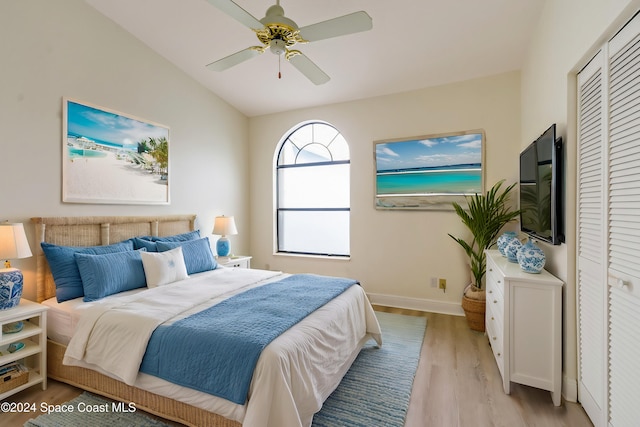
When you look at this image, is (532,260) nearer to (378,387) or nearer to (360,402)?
(378,387)

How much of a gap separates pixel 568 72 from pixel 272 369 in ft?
8.36

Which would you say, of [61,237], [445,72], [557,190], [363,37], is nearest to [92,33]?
[61,237]

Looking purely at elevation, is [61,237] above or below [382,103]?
below

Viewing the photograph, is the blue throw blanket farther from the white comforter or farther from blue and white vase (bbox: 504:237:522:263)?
blue and white vase (bbox: 504:237:522:263)

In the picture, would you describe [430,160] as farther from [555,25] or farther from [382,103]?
[555,25]

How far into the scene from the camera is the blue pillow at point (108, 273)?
2.37 m

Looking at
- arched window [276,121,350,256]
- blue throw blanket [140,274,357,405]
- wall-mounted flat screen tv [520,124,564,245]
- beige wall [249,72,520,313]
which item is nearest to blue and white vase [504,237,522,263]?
wall-mounted flat screen tv [520,124,564,245]

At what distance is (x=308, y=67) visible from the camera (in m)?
2.41

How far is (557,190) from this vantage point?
206 centimetres

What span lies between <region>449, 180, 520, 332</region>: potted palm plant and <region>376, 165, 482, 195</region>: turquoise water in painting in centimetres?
22

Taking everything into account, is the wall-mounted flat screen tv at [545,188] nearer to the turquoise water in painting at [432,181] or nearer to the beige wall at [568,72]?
the beige wall at [568,72]

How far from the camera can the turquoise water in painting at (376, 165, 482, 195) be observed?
3.52m

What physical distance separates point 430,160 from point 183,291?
3006mm

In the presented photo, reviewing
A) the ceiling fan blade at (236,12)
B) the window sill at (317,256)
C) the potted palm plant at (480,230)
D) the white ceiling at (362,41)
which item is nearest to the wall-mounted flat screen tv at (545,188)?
the potted palm plant at (480,230)
